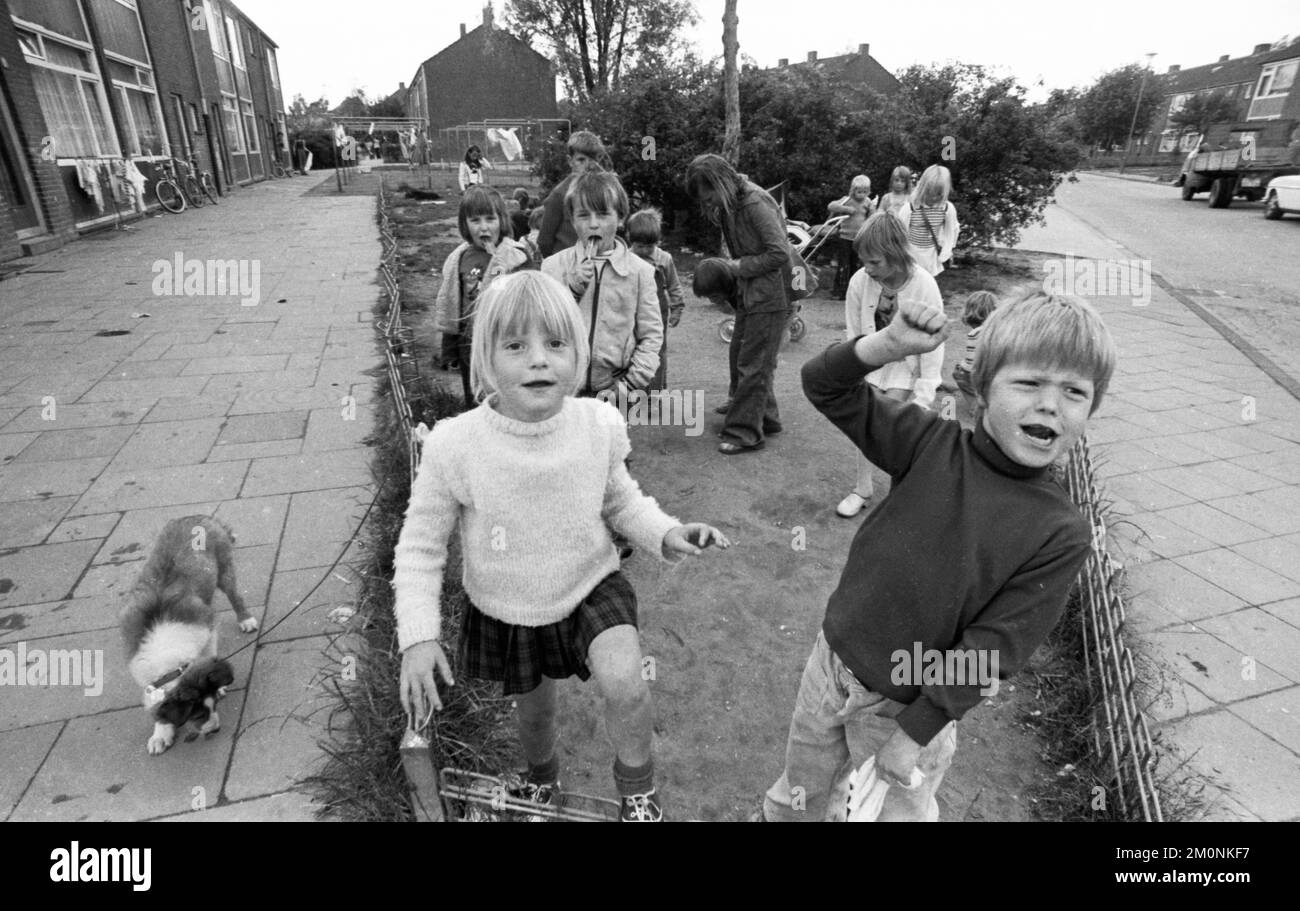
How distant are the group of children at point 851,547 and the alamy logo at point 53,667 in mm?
1851

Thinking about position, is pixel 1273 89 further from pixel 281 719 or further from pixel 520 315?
pixel 281 719

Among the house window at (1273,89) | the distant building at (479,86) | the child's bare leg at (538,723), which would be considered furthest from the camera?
the distant building at (479,86)

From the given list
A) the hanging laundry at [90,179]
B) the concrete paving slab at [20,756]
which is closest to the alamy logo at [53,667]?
the concrete paving slab at [20,756]

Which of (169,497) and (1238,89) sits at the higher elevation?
(1238,89)

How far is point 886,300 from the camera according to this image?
3.87m

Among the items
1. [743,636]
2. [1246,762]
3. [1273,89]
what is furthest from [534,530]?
[1273,89]

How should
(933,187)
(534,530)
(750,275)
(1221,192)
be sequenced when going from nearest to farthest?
(534,530) < (750,275) < (933,187) < (1221,192)

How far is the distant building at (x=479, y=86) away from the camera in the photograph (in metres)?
44.9

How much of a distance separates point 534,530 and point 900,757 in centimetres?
103

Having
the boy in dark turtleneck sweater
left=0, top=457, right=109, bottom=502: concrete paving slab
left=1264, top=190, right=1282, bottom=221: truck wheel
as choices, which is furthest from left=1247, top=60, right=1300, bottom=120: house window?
left=0, top=457, right=109, bottom=502: concrete paving slab

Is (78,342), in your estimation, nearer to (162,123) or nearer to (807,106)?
(807,106)

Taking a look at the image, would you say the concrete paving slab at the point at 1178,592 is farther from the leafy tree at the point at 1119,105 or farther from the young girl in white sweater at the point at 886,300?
the leafy tree at the point at 1119,105

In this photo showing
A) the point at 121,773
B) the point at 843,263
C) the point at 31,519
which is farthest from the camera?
the point at 843,263

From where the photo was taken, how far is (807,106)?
12188mm
